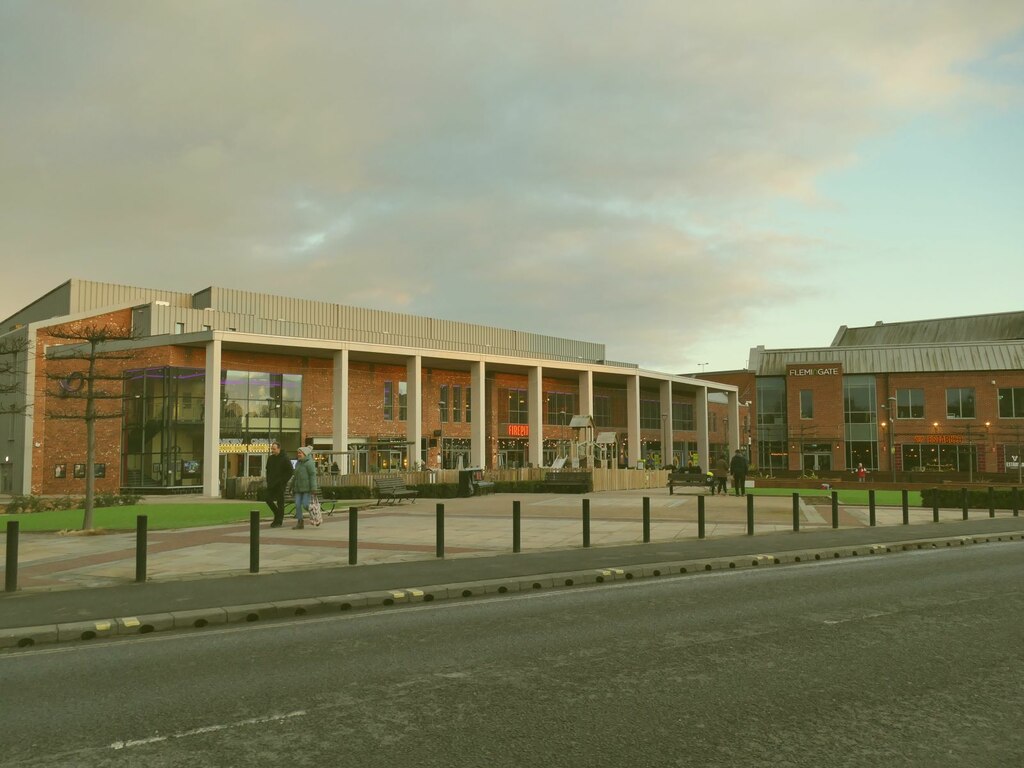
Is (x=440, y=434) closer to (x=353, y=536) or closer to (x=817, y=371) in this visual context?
(x=817, y=371)

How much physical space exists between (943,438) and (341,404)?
54.0m

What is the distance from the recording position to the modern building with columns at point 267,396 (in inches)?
1879

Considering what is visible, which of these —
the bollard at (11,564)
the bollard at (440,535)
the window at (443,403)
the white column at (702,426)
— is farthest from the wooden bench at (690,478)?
the white column at (702,426)

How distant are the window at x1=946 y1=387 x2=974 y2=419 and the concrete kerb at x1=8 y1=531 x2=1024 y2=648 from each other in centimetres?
6704

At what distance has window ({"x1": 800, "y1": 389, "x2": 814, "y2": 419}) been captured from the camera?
77.4m

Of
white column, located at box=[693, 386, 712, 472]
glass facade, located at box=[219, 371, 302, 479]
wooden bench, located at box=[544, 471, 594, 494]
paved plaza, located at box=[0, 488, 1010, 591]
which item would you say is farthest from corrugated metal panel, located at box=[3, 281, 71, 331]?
white column, located at box=[693, 386, 712, 472]

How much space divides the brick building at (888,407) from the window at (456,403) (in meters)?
29.5

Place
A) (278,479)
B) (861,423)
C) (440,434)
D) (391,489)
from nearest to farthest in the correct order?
(278,479) → (391,489) → (440,434) → (861,423)

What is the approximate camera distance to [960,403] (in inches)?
2886

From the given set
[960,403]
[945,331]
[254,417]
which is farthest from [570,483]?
[945,331]

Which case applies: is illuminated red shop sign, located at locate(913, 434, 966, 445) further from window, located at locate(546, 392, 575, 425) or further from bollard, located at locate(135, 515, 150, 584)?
bollard, located at locate(135, 515, 150, 584)

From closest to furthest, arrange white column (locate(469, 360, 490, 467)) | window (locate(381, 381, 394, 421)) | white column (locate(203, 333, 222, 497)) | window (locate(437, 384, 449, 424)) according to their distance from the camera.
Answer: white column (locate(203, 333, 222, 497)) → white column (locate(469, 360, 490, 467)) → window (locate(381, 381, 394, 421)) → window (locate(437, 384, 449, 424))

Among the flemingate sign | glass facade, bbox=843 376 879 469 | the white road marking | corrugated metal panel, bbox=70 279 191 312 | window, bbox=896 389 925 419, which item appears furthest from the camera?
the flemingate sign

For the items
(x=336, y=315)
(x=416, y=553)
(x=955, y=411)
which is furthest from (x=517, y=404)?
(x=416, y=553)
